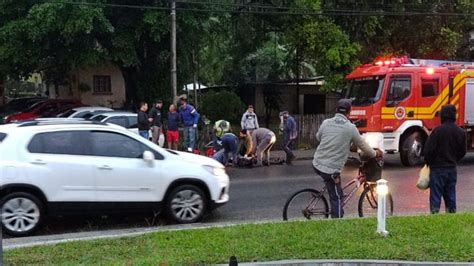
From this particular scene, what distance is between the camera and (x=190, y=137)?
17625mm

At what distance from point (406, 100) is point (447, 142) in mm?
8432

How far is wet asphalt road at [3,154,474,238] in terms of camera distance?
9.13 m

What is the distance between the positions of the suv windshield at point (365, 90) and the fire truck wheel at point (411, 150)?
1.46m

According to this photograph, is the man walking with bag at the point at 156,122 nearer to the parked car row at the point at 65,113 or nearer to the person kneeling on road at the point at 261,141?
the parked car row at the point at 65,113

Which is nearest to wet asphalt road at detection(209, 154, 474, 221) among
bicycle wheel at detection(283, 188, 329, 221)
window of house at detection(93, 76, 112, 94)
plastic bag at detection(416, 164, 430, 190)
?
bicycle wheel at detection(283, 188, 329, 221)

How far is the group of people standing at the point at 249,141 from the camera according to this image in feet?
51.3

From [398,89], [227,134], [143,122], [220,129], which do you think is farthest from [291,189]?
[143,122]

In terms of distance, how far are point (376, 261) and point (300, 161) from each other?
12.9 m

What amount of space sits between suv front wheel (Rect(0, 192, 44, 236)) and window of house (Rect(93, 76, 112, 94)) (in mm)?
31274

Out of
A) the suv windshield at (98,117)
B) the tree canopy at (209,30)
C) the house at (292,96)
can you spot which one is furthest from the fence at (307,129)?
the house at (292,96)

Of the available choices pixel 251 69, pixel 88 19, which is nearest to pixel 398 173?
pixel 88 19

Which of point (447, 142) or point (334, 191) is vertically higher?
point (447, 142)

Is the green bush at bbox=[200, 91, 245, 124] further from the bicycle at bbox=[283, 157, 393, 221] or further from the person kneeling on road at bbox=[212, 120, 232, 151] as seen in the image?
the bicycle at bbox=[283, 157, 393, 221]

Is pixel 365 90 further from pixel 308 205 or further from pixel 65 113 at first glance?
pixel 65 113
